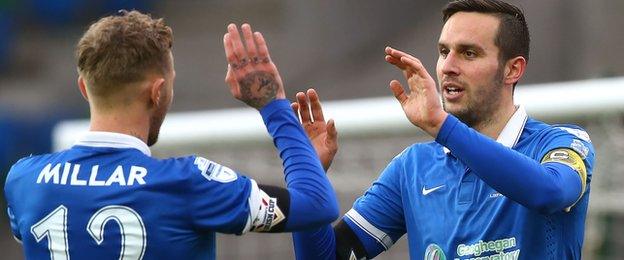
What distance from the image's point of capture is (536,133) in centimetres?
360

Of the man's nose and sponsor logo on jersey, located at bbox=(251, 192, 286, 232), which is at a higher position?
the man's nose

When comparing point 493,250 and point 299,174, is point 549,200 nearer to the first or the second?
point 493,250

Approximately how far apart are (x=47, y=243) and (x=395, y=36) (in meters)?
9.38

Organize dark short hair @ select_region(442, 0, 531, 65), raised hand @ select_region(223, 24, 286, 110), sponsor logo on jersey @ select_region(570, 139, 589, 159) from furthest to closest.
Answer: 1. dark short hair @ select_region(442, 0, 531, 65)
2. sponsor logo on jersey @ select_region(570, 139, 589, 159)
3. raised hand @ select_region(223, 24, 286, 110)

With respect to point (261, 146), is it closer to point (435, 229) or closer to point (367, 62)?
point (435, 229)

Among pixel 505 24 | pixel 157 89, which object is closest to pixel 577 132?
pixel 505 24

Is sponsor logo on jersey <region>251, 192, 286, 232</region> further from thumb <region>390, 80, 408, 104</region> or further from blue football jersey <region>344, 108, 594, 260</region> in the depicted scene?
blue football jersey <region>344, 108, 594, 260</region>

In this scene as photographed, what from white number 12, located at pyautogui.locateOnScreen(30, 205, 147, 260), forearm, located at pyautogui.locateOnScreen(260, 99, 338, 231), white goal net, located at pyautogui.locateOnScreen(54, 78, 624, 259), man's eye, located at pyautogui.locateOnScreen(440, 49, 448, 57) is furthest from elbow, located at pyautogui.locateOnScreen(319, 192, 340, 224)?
white goal net, located at pyautogui.locateOnScreen(54, 78, 624, 259)

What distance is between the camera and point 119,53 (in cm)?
301

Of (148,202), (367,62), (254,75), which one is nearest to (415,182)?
(254,75)

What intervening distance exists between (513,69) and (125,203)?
133 cm

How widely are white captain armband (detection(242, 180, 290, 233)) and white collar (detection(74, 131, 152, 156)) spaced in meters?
0.30

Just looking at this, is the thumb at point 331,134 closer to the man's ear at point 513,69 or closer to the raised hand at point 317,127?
the raised hand at point 317,127

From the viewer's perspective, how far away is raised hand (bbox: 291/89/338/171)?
363 cm
